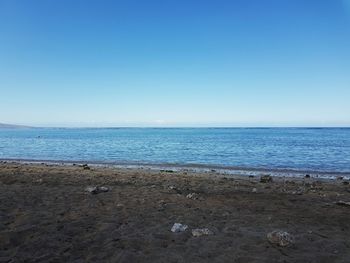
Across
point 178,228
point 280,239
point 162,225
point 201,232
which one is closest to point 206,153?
point 162,225

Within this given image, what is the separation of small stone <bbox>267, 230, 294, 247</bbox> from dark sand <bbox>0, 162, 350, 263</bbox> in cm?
10

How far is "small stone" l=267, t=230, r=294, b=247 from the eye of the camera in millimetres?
6094

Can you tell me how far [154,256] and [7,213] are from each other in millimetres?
4535

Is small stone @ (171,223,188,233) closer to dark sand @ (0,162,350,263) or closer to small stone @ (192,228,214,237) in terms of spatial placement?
dark sand @ (0,162,350,263)

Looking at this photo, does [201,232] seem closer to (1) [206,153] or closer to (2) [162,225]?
(2) [162,225]

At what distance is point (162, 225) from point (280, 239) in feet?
8.39

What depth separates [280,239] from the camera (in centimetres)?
616

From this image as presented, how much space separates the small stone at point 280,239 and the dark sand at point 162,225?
0.32ft

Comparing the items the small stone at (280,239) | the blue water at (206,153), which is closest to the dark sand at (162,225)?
the small stone at (280,239)

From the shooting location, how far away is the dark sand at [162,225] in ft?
19.0

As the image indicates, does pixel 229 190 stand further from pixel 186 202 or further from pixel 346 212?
pixel 346 212

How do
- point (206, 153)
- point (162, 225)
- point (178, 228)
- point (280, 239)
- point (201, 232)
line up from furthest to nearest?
1. point (206, 153)
2. point (162, 225)
3. point (178, 228)
4. point (201, 232)
5. point (280, 239)

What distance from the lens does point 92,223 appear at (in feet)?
24.5

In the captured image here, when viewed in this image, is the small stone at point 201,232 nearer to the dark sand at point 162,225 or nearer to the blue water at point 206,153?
the dark sand at point 162,225
